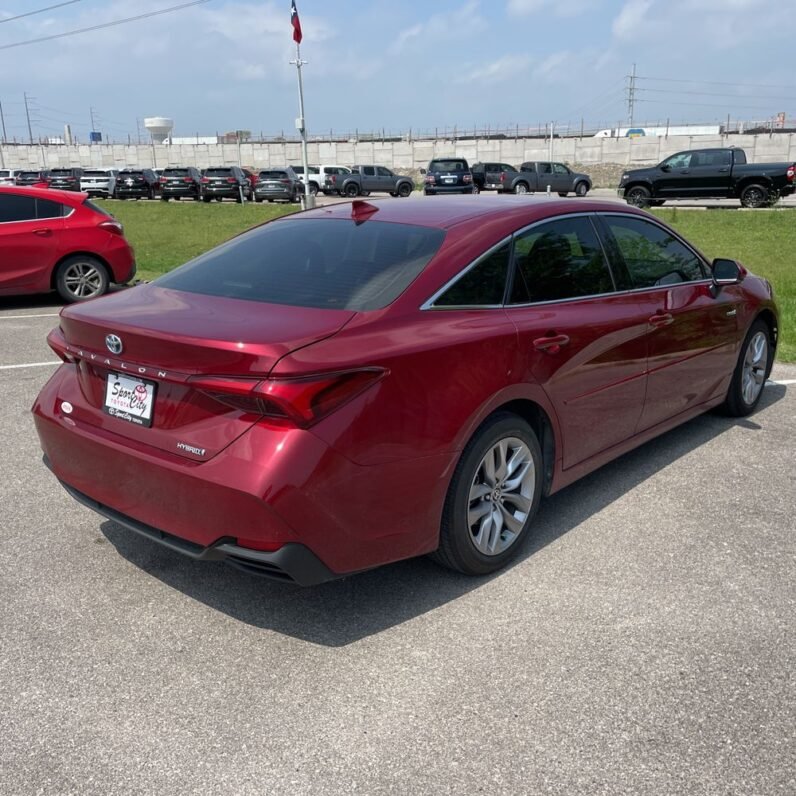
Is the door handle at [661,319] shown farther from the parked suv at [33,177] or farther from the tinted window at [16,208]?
the parked suv at [33,177]

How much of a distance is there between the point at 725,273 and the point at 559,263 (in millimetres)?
1682

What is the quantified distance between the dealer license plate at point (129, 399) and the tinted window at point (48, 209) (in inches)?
314

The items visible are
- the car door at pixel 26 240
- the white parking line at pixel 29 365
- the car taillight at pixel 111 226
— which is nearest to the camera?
the white parking line at pixel 29 365

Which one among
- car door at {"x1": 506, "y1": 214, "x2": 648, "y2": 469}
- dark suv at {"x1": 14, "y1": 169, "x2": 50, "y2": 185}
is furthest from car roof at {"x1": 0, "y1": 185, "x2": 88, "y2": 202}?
→ dark suv at {"x1": 14, "y1": 169, "x2": 50, "y2": 185}

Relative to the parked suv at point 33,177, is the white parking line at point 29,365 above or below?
below

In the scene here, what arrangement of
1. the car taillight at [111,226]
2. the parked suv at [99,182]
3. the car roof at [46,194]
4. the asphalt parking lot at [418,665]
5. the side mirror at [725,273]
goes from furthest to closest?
the parked suv at [99,182] < the car taillight at [111,226] < the car roof at [46,194] < the side mirror at [725,273] < the asphalt parking lot at [418,665]

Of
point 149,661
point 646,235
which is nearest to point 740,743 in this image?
point 149,661

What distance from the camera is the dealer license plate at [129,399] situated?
3047 mm

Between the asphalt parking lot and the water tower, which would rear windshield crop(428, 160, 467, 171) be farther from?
the water tower

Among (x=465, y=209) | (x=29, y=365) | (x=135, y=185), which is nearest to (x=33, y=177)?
(x=135, y=185)

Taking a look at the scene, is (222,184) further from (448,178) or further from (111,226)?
A: (111,226)

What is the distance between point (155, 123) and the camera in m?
107

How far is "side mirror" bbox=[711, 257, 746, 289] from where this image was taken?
5.06m

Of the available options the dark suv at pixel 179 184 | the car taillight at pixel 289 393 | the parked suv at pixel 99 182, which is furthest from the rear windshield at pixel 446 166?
the car taillight at pixel 289 393
